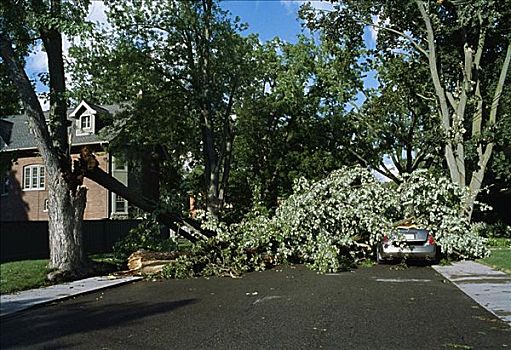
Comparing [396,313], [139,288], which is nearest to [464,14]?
[396,313]

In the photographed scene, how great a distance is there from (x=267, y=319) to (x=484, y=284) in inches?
216

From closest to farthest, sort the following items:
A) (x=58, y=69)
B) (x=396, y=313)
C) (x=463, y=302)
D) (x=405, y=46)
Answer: (x=396, y=313)
(x=463, y=302)
(x=58, y=69)
(x=405, y=46)

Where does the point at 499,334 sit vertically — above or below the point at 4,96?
below

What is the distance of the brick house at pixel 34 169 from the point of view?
50.4ft

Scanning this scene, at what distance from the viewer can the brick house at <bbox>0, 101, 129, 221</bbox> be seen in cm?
1535

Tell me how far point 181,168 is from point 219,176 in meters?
4.33

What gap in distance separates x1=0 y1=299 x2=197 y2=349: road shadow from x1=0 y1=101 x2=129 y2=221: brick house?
1.33 metres

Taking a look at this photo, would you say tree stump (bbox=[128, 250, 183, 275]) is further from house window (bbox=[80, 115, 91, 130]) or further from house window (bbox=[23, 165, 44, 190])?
house window (bbox=[80, 115, 91, 130])

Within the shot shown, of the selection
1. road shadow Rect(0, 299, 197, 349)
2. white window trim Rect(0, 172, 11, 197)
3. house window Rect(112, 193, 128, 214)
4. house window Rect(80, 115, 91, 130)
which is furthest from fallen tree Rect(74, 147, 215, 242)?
house window Rect(80, 115, 91, 130)

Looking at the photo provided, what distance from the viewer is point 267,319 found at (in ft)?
26.9

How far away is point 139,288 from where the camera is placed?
12367 millimetres

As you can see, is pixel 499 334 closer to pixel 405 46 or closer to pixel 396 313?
pixel 396 313

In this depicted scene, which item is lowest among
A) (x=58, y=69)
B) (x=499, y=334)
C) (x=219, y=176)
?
(x=499, y=334)

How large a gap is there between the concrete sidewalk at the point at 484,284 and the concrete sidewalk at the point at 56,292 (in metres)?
6.08
